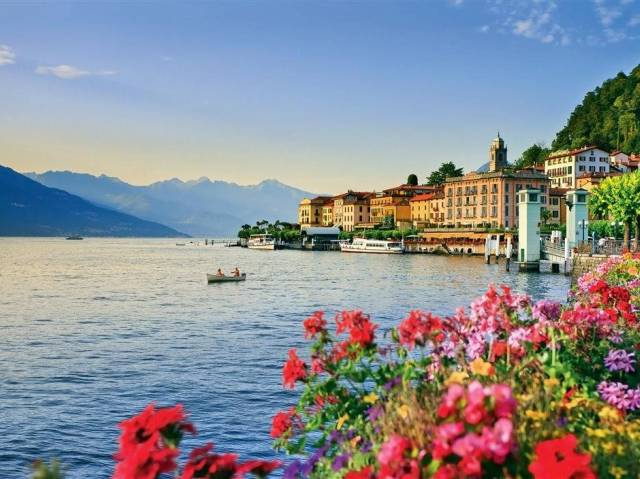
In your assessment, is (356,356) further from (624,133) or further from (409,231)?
(624,133)

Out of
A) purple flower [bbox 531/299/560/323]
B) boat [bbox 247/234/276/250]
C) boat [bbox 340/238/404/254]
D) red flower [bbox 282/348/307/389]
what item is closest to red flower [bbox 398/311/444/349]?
red flower [bbox 282/348/307/389]

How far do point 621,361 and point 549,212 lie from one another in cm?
12687

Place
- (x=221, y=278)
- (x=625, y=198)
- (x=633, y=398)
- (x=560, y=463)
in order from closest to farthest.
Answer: (x=560, y=463), (x=633, y=398), (x=625, y=198), (x=221, y=278)

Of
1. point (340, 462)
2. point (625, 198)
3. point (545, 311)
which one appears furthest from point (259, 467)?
point (625, 198)

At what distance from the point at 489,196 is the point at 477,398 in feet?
434

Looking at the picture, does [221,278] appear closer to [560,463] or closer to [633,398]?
[633,398]

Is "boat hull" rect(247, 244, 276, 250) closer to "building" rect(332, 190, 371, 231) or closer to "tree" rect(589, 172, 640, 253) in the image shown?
"building" rect(332, 190, 371, 231)

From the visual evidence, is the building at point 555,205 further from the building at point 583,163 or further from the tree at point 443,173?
the tree at point 443,173

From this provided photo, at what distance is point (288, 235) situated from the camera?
18275 cm

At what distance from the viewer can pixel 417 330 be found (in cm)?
645

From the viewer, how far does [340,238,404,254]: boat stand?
132 metres

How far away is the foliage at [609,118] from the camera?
485ft

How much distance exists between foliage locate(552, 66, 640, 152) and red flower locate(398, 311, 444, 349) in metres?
152

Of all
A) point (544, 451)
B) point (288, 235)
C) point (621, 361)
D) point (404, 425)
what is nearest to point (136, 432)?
point (404, 425)
